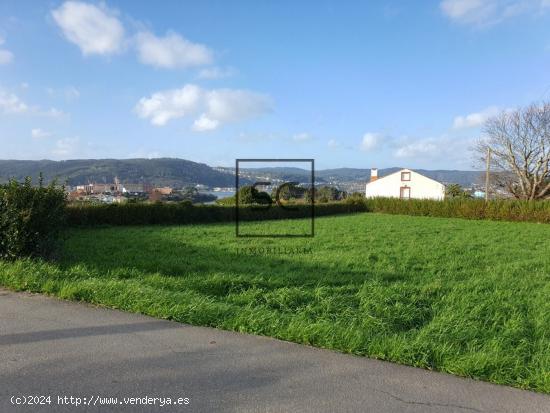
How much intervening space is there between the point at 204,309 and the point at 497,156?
48745 mm

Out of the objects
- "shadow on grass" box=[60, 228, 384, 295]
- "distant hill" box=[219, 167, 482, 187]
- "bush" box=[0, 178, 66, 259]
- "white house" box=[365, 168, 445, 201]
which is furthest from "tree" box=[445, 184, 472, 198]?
"bush" box=[0, 178, 66, 259]

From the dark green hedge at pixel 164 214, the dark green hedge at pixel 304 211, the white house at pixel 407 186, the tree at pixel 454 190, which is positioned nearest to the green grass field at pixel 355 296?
the dark green hedge at pixel 164 214

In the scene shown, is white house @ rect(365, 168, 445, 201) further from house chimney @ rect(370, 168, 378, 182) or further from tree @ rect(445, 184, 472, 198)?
tree @ rect(445, 184, 472, 198)

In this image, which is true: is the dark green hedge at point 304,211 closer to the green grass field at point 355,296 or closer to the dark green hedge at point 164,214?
the dark green hedge at point 164,214

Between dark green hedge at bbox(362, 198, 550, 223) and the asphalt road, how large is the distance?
29.9 m

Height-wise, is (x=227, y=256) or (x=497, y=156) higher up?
(x=497, y=156)

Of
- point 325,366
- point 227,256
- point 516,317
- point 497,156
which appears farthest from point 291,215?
point 497,156

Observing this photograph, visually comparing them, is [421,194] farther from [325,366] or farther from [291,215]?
[325,366]

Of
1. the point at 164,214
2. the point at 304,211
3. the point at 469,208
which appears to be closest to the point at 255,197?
the point at 304,211

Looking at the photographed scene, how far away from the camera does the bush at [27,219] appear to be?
6.77m

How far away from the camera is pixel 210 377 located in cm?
298

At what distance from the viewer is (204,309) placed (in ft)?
14.3

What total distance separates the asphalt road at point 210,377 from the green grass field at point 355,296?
0.91ft

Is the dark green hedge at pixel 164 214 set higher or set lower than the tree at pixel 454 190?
lower
